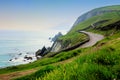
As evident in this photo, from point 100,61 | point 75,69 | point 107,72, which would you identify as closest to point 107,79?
point 107,72

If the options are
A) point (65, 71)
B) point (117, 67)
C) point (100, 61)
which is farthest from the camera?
point (100, 61)

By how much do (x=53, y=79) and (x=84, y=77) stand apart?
98 centimetres

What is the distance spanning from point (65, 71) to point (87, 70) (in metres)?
0.73

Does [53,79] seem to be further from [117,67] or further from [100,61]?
[100,61]

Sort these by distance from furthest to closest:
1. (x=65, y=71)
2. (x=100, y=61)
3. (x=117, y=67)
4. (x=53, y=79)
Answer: (x=100, y=61)
(x=117, y=67)
(x=65, y=71)
(x=53, y=79)

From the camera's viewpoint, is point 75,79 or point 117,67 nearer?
point 75,79

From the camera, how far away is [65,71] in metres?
8.93

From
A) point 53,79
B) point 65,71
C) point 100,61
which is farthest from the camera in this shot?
point 100,61

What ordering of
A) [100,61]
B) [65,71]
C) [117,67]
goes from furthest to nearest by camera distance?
[100,61], [117,67], [65,71]

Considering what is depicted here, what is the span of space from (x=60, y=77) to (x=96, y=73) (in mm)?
1293

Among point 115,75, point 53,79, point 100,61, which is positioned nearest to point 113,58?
point 100,61

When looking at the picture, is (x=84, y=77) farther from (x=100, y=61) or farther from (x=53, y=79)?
(x=100, y=61)

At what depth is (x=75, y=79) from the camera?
841 cm

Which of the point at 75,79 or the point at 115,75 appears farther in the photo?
the point at 115,75
